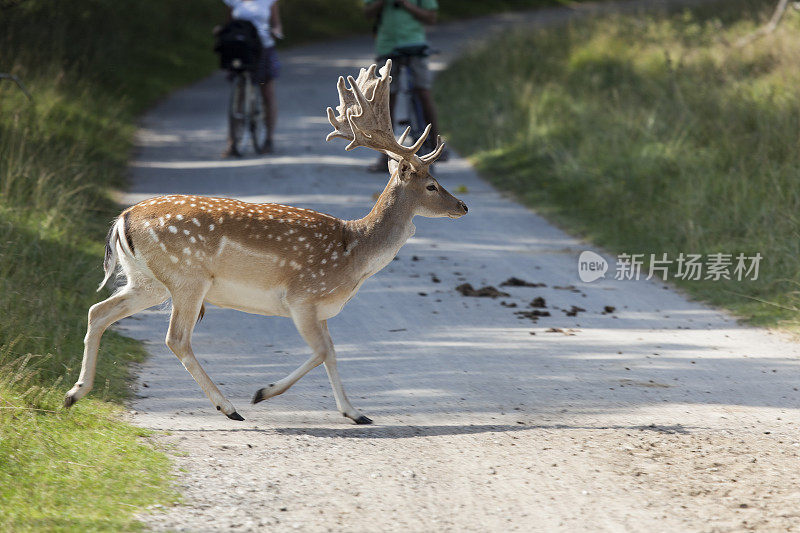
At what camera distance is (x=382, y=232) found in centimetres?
630

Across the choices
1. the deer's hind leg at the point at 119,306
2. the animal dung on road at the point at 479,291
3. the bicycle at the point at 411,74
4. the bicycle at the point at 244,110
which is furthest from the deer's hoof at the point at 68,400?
the bicycle at the point at 244,110

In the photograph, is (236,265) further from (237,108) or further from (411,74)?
(237,108)

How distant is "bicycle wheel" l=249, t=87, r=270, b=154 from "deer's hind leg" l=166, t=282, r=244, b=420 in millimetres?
8680

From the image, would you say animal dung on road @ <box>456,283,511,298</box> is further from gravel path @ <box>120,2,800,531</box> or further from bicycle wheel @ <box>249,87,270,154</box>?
bicycle wheel @ <box>249,87,270,154</box>

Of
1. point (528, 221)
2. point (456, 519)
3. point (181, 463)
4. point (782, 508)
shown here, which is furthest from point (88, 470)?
point (528, 221)

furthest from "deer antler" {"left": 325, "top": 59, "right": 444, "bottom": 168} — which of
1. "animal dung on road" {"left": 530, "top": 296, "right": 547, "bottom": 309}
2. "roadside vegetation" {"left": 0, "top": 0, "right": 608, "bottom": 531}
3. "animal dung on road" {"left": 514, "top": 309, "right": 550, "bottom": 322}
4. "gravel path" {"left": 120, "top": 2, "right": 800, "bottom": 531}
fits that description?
"animal dung on road" {"left": 530, "top": 296, "right": 547, "bottom": 309}

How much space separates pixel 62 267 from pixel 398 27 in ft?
19.8

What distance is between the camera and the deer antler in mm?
6438

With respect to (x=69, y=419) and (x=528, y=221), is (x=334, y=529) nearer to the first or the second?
(x=69, y=419)

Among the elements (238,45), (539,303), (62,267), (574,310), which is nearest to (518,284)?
(539,303)

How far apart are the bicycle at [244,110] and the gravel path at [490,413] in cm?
434

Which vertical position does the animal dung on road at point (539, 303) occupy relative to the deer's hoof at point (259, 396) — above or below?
above

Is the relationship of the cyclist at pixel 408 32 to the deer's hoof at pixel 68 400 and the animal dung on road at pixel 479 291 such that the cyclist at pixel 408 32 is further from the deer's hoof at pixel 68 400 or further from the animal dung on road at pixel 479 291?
the deer's hoof at pixel 68 400

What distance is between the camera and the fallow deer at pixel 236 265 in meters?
5.74
